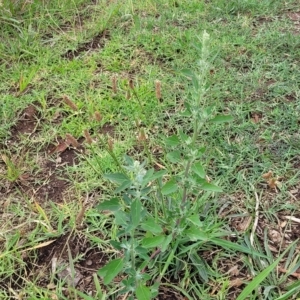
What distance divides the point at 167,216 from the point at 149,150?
1.63 ft

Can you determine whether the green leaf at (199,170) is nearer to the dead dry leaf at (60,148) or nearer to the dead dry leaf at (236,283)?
the dead dry leaf at (236,283)

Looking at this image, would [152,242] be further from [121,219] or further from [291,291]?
[291,291]

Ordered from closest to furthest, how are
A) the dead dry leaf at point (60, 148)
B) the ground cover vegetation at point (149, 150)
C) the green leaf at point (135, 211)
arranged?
the green leaf at point (135, 211) → the ground cover vegetation at point (149, 150) → the dead dry leaf at point (60, 148)

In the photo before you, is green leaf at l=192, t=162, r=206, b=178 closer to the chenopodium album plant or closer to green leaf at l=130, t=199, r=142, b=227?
the chenopodium album plant

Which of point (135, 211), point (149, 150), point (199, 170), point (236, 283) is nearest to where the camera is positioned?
point (135, 211)

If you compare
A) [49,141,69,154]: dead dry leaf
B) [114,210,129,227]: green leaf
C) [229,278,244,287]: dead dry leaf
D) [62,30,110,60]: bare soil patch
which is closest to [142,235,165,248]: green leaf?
[114,210,129,227]: green leaf

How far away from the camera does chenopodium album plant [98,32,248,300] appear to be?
3.88ft

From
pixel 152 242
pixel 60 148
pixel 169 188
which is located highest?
pixel 169 188

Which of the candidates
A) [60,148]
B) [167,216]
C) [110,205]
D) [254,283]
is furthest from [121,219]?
[60,148]

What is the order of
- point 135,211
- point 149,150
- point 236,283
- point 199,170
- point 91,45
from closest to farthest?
point 135,211
point 199,170
point 236,283
point 149,150
point 91,45

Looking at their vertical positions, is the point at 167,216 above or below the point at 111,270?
below

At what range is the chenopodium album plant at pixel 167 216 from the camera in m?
1.18

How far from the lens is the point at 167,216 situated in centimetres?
153

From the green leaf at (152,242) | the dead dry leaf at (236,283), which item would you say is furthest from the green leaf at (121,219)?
the dead dry leaf at (236,283)
